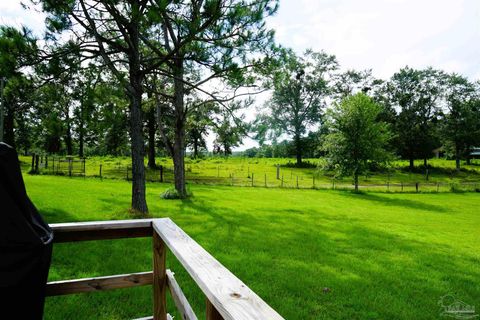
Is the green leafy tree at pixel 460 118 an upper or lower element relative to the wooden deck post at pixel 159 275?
upper

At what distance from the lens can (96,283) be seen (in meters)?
2.48

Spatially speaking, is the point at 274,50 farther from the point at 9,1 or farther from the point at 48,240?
the point at 48,240

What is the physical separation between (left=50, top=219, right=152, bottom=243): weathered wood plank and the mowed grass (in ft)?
6.47

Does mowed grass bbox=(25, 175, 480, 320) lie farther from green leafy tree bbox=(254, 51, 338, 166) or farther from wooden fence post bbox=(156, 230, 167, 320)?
green leafy tree bbox=(254, 51, 338, 166)

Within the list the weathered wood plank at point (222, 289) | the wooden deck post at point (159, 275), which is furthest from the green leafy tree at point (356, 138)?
the weathered wood plank at point (222, 289)

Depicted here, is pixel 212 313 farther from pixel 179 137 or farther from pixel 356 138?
pixel 356 138

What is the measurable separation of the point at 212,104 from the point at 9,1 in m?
11.4

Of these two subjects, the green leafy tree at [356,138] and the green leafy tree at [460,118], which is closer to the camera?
the green leafy tree at [356,138]

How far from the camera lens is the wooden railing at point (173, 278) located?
108 cm

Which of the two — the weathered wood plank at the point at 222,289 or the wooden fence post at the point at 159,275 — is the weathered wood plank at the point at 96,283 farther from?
the weathered wood plank at the point at 222,289

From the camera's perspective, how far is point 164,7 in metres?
6.21
